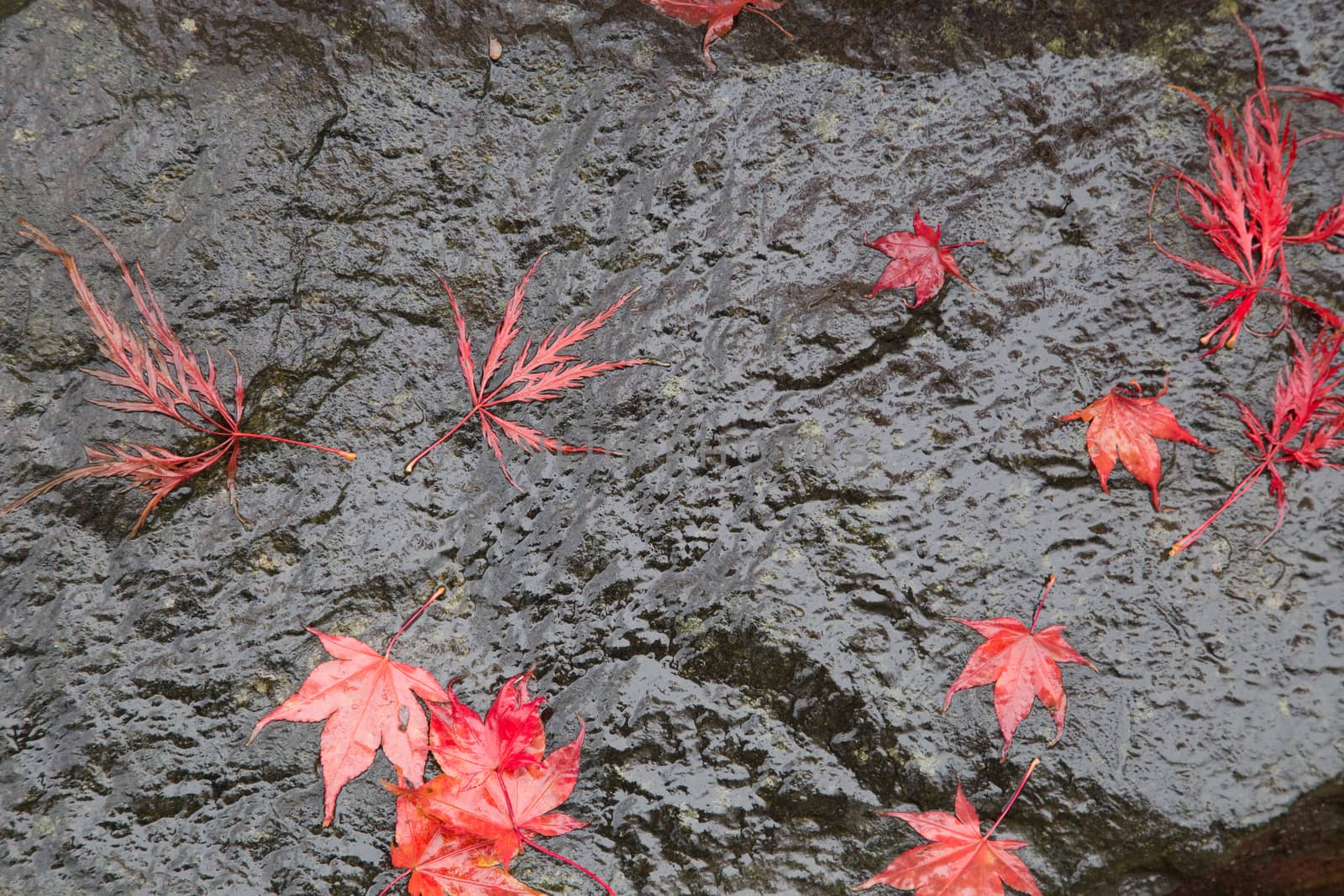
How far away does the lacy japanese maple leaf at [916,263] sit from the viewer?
190 centimetres

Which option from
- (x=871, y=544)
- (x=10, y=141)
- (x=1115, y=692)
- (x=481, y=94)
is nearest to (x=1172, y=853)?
(x=1115, y=692)

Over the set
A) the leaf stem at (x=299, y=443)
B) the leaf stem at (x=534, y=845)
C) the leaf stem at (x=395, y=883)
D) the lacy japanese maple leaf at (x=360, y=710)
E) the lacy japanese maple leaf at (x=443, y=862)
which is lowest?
the leaf stem at (x=395, y=883)

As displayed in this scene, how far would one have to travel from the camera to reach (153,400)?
5.77 ft

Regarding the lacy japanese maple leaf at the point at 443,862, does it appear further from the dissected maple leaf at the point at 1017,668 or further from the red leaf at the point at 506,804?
the dissected maple leaf at the point at 1017,668

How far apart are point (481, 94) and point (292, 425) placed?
0.84 m

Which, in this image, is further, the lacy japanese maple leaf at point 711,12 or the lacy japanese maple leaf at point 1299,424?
the lacy japanese maple leaf at point 711,12

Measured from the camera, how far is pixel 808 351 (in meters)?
1.88

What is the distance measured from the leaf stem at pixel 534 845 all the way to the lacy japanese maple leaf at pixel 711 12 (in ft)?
5.23

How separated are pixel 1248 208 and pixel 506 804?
198 centimetres

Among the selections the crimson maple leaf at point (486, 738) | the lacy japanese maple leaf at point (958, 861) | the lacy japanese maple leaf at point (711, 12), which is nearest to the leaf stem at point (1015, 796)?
the lacy japanese maple leaf at point (958, 861)

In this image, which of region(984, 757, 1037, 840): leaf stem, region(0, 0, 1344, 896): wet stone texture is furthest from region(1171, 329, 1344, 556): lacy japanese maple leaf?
region(984, 757, 1037, 840): leaf stem

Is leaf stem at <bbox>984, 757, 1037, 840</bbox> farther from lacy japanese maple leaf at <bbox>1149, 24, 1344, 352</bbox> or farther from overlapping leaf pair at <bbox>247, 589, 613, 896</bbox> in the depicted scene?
lacy japanese maple leaf at <bbox>1149, 24, 1344, 352</bbox>

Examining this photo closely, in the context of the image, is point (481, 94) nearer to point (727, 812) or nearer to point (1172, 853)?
point (727, 812)

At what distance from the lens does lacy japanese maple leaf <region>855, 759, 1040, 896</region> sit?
66.1 inches
